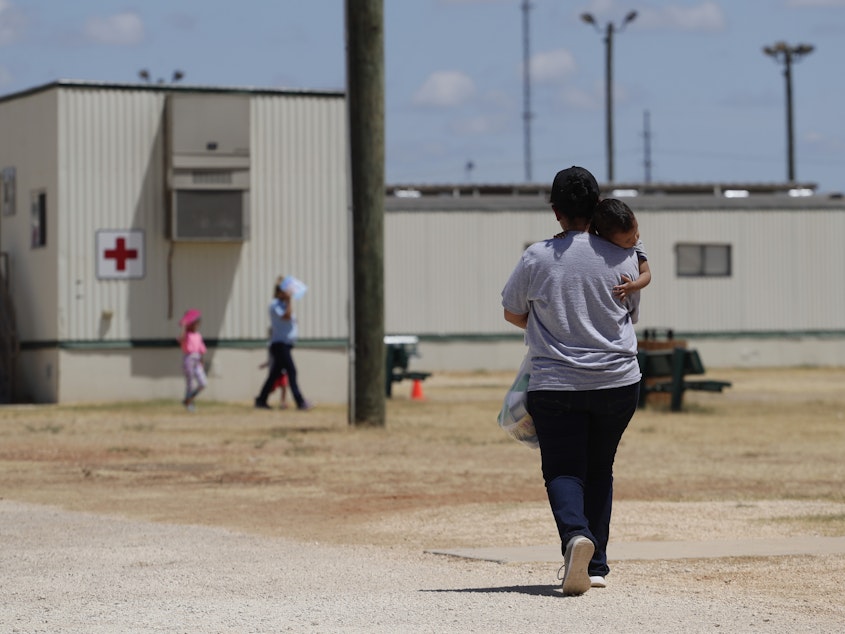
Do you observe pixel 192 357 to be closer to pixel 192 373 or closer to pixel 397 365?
pixel 192 373

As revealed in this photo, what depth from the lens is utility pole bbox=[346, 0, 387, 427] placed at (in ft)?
62.9

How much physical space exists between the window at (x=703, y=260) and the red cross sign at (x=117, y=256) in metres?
18.0

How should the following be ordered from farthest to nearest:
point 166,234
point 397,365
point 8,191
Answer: point 397,365 < point 8,191 < point 166,234

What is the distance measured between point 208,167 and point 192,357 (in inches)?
126

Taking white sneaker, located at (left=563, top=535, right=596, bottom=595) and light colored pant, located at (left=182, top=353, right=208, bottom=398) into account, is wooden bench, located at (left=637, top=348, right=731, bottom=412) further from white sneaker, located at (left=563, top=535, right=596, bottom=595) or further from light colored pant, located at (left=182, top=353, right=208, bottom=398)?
white sneaker, located at (left=563, top=535, right=596, bottom=595)

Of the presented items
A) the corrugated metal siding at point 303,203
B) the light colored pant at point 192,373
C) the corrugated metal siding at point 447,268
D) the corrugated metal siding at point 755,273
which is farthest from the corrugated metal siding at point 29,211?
the corrugated metal siding at point 755,273

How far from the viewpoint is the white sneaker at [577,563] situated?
7.42m

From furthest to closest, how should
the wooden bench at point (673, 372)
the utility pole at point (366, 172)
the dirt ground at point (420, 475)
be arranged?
the wooden bench at point (673, 372) < the utility pole at point (366, 172) < the dirt ground at point (420, 475)

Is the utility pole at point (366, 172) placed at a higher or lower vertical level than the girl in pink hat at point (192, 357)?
higher

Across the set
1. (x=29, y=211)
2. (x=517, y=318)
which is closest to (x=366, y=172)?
(x=29, y=211)

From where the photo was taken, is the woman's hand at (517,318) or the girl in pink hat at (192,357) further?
the girl in pink hat at (192,357)

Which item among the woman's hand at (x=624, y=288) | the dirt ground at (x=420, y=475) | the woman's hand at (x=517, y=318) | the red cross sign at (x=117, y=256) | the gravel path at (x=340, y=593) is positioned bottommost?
the dirt ground at (x=420, y=475)

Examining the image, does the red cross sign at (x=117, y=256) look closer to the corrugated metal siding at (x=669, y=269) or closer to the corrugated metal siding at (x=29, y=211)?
the corrugated metal siding at (x=29, y=211)

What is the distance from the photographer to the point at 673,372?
23.7 metres
